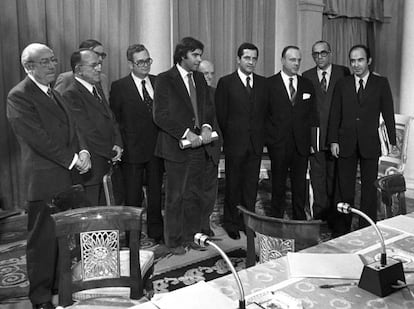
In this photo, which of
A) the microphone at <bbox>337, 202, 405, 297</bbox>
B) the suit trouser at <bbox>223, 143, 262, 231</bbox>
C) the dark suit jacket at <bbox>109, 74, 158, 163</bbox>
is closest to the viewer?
the microphone at <bbox>337, 202, 405, 297</bbox>

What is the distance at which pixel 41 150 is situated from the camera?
2.77 metres

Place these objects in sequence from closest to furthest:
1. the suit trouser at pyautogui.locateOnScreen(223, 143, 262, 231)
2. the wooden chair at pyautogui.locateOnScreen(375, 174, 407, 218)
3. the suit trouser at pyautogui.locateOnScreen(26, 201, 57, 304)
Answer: the wooden chair at pyautogui.locateOnScreen(375, 174, 407, 218), the suit trouser at pyautogui.locateOnScreen(26, 201, 57, 304), the suit trouser at pyautogui.locateOnScreen(223, 143, 262, 231)

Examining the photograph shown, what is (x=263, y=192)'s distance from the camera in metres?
5.94

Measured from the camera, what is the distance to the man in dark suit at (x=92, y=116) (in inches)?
127

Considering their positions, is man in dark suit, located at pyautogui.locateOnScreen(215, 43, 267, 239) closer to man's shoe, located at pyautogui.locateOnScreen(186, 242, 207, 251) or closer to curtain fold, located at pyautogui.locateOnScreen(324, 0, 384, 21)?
man's shoe, located at pyautogui.locateOnScreen(186, 242, 207, 251)

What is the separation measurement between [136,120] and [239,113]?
0.79 meters


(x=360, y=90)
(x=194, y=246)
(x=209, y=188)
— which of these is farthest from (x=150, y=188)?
(x=360, y=90)

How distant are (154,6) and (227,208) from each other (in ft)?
6.41

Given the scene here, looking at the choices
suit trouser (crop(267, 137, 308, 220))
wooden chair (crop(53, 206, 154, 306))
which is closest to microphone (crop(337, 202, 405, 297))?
wooden chair (crop(53, 206, 154, 306))

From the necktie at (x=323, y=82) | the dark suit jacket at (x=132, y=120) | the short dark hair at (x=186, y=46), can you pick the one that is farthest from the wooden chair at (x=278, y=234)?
the necktie at (x=323, y=82)

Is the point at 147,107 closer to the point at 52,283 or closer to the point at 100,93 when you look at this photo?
the point at 100,93

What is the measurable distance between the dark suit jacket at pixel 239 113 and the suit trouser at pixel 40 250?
170 cm

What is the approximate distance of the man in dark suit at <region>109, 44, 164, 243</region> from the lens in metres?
3.91

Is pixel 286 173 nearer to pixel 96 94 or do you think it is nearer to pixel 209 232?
pixel 209 232
